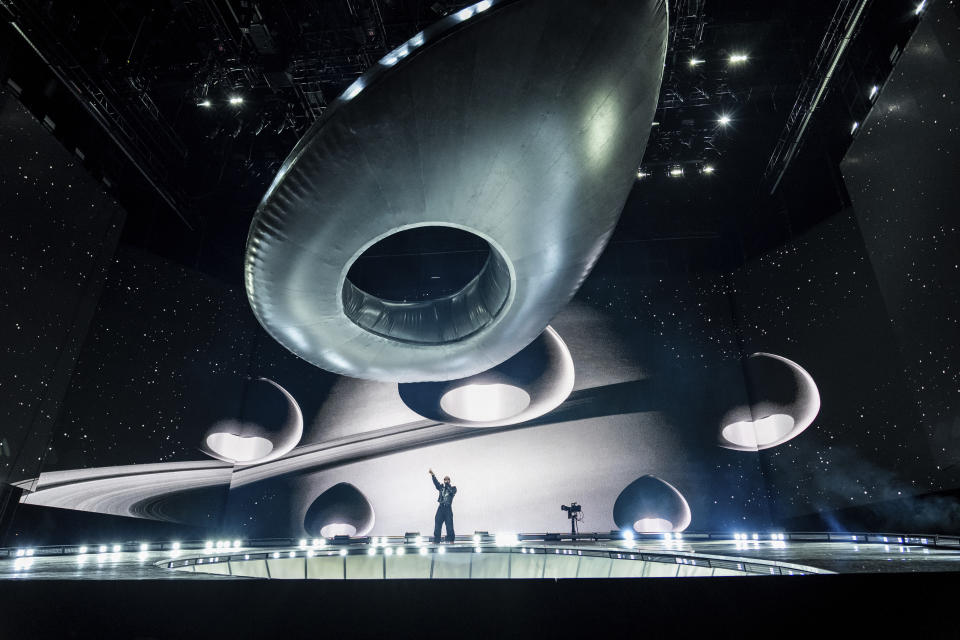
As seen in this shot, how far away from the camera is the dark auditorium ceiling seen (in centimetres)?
595

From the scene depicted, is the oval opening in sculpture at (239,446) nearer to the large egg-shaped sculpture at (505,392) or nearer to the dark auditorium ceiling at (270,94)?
the large egg-shaped sculpture at (505,392)

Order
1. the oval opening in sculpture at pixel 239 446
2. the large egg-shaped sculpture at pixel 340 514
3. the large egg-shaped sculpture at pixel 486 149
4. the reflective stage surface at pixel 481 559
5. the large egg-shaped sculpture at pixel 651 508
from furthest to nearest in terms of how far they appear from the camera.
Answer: the oval opening in sculpture at pixel 239 446, the large egg-shaped sculpture at pixel 340 514, the large egg-shaped sculpture at pixel 651 508, the reflective stage surface at pixel 481 559, the large egg-shaped sculpture at pixel 486 149

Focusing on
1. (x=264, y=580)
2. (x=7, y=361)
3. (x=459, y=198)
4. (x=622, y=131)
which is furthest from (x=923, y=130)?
(x=7, y=361)

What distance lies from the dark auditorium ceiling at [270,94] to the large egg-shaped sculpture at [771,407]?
1840mm

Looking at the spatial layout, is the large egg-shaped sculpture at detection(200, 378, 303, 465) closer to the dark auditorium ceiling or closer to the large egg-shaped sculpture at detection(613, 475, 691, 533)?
the dark auditorium ceiling

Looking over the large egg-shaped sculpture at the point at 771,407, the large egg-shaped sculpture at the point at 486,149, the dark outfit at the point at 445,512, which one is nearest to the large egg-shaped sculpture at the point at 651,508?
the large egg-shaped sculpture at the point at 771,407

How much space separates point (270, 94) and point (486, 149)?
449cm

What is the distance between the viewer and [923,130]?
4.96 m

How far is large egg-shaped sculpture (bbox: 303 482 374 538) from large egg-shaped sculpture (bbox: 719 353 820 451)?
5.22 metres

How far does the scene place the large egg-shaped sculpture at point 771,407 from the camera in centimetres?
770

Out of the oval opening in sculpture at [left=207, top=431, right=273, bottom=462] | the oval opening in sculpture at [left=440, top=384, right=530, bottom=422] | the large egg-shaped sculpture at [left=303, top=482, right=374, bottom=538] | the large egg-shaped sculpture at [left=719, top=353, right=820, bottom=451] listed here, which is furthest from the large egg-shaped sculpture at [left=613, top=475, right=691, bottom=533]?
the oval opening in sculpture at [left=207, top=431, right=273, bottom=462]

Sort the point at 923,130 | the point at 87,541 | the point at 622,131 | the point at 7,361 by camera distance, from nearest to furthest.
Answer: the point at 622,131, the point at 923,130, the point at 7,361, the point at 87,541

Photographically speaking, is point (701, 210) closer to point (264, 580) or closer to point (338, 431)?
point (338, 431)

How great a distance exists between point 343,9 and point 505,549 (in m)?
5.52
